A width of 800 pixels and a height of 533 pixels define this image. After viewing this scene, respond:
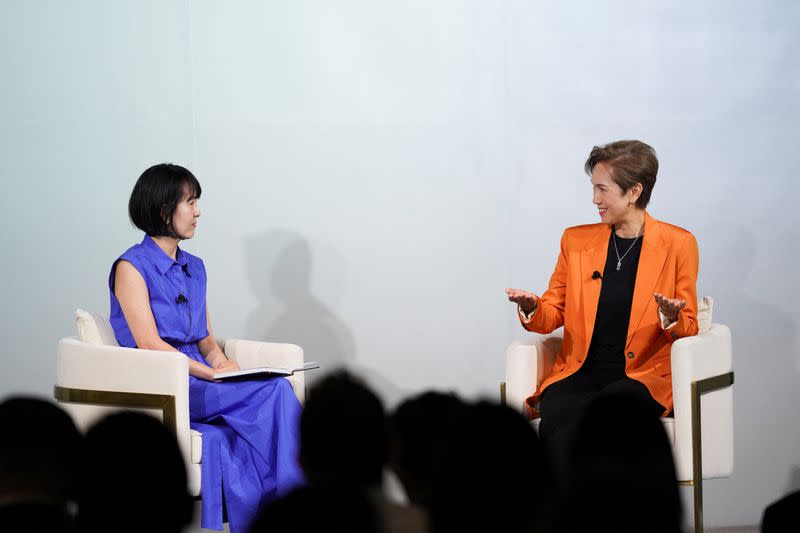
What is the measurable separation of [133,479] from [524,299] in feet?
7.95

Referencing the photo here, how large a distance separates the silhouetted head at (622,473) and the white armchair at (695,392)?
1763 millimetres

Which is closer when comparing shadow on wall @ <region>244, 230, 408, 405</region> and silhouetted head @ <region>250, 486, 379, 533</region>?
silhouetted head @ <region>250, 486, 379, 533</region>

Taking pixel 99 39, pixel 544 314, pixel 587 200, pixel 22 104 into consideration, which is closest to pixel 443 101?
pixel 587 200

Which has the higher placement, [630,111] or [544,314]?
[630,111]

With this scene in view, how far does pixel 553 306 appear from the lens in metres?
3.67

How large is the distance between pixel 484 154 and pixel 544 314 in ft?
3.76

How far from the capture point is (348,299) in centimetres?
452

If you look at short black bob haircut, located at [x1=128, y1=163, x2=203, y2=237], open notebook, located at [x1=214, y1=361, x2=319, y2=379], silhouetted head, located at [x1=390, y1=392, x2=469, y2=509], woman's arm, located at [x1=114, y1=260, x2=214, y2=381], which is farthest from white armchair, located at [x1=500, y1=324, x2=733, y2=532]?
silhouetted head, located at [x1=390, y1=392, x2=469, y2=509]

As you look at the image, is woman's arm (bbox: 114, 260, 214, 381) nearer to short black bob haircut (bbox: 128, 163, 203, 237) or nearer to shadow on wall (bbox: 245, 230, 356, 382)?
short black bob haircut (bbox: 128, 163, 203, 237)

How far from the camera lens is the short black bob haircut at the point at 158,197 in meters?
3.41

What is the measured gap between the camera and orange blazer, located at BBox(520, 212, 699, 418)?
340 cm

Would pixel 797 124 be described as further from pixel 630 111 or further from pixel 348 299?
pixel 348 299

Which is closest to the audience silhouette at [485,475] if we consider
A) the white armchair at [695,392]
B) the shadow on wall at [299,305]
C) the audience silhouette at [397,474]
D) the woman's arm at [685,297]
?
the audience silhouette at [397,474]

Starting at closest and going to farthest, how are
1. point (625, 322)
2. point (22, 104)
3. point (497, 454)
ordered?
1. point (497, 454)
2. point (625, 322)
3. point (22, 104)
